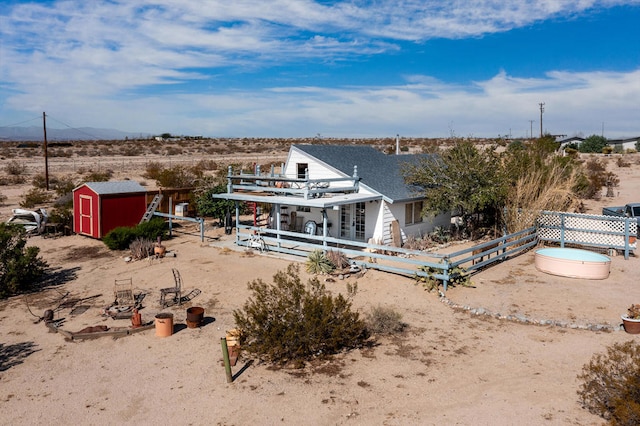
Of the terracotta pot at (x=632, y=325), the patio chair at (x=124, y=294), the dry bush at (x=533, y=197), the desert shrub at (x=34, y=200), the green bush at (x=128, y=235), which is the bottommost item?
the patio chair at (x=124, y=294)

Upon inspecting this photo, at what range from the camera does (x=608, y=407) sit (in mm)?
7406

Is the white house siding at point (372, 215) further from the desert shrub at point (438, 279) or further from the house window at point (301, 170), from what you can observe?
the desert shrub at point (438, 279)

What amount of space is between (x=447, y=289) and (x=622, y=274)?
6.17 m

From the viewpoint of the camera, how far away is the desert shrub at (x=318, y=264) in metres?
15.9

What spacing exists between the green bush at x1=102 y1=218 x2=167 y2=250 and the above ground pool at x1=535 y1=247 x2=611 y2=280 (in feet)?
46.3

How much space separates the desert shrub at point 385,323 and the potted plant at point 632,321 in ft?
15.8

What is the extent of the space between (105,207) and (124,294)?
9092 millimetres

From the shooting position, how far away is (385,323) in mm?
11180

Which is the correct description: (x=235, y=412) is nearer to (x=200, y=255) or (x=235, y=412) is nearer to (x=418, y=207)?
(x=200, y=255)

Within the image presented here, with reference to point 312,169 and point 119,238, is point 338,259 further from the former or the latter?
point 119,238

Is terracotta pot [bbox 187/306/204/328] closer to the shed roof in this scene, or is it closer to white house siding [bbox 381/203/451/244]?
white house siding [bbox 381/203/451/244]

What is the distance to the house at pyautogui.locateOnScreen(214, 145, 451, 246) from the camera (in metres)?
18.8

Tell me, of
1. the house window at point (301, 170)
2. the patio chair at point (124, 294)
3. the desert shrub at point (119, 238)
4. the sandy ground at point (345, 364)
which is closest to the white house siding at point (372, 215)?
the house window at point (301, 170)

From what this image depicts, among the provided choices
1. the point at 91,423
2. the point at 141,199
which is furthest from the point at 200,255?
the point at 91,423
